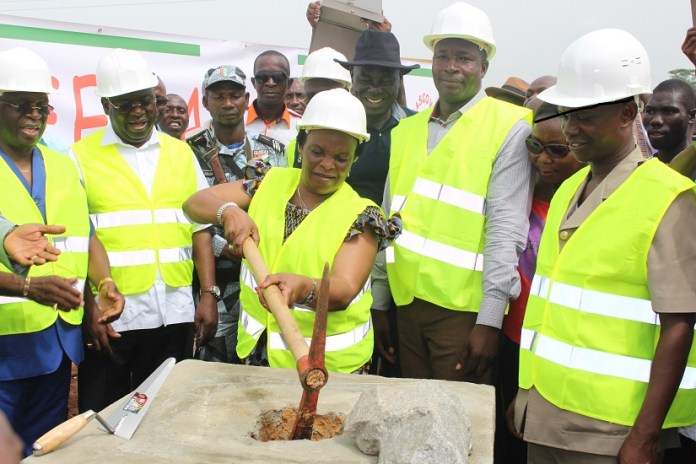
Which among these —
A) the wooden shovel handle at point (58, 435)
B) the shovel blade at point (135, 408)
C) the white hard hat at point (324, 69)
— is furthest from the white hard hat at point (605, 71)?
the white hard hat at point (324, 69)

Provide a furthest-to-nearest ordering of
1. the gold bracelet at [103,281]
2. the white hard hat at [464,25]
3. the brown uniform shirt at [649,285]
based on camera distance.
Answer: the white hard hat at [464,25] → the gold bracelet at [103,281] → the brown uniform shirt at [649,285]

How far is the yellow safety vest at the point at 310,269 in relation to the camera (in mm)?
3125

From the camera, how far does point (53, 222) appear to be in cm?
359

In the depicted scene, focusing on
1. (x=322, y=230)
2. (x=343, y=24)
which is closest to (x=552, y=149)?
(x=322, y=230)

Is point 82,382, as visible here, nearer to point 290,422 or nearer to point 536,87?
point 290,422

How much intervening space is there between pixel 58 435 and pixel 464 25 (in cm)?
276

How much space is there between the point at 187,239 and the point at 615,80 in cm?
238

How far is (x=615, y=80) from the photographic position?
2611 mm

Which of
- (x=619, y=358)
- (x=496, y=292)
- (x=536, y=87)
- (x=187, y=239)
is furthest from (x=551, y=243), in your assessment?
(x=536, y=87)

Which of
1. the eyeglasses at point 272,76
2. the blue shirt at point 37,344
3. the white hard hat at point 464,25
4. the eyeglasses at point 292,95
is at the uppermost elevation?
the white hard hat at point 464,25

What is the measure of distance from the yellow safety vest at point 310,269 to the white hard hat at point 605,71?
989mm

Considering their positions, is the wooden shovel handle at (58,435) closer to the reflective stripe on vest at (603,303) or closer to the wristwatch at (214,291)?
the reflective stripe on vest at (603,303)

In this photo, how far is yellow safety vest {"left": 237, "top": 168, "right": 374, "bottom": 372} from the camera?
3125mm

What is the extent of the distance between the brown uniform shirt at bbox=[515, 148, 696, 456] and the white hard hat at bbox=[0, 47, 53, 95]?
2501 mm
